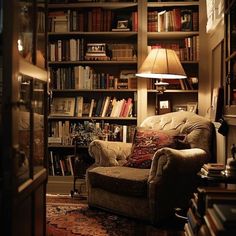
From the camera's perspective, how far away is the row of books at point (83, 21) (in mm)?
4457

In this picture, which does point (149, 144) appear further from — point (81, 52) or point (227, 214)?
point (227, 214)

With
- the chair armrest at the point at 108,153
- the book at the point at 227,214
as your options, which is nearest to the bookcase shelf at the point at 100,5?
the chair armrest at the point at 108,153

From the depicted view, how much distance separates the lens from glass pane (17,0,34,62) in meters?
1.53

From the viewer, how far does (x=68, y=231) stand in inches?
116

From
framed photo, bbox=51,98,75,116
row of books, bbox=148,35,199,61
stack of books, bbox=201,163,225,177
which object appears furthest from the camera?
framed photo, bbox=51,98,75,116

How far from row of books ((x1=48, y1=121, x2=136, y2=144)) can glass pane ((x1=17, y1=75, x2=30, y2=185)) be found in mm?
2623

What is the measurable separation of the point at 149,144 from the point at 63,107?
1382mm

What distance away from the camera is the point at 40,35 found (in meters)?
1.88

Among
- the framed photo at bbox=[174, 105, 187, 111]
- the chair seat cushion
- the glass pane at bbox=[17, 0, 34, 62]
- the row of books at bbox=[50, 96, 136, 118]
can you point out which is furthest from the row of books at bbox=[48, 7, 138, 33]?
the glass pane at bbox=[17, 0, 34, 62]

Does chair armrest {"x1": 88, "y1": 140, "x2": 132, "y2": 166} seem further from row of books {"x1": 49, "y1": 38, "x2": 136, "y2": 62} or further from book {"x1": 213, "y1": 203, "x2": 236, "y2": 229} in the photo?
book {"x1": 213, "y1": 203, "x2": 236, "y2": 229}

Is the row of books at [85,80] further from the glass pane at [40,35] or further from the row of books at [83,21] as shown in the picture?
the glass pane at [40,35]

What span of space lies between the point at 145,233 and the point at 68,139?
187 cm

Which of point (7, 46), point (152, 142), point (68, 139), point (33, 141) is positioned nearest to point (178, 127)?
point (152, 142)

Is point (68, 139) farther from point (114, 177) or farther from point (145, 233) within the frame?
point (145, 233)
